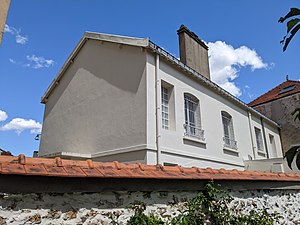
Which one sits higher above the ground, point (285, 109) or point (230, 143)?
point (285, 109)

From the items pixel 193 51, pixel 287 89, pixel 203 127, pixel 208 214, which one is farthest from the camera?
pixel 287 89

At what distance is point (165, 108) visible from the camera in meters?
8.55

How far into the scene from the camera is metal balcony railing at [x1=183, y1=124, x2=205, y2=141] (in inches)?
346

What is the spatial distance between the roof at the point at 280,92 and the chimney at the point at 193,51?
29.7ft

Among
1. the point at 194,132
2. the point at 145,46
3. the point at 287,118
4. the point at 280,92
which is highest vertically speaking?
the point at 280,92

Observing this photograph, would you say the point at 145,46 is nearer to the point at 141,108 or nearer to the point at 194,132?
the point at 141,108

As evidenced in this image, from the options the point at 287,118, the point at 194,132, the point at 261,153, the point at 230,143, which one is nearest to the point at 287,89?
the point at 287,118

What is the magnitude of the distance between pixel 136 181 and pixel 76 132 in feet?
25.3

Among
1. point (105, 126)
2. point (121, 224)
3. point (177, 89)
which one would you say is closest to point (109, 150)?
point (105, 126)

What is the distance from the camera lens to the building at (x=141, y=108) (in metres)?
7.70

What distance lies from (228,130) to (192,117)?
10.9ft

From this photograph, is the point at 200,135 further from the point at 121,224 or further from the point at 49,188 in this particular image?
the point at 49,188

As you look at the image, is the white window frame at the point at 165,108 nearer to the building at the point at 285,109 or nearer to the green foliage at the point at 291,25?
the green foliage at the point at 291,25

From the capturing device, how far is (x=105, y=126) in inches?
342
